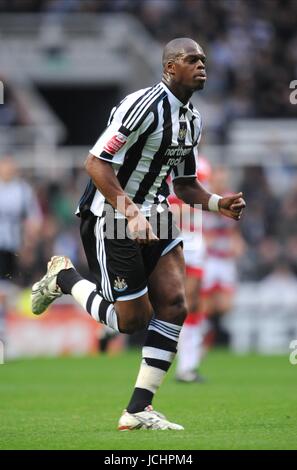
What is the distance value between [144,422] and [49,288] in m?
1.49

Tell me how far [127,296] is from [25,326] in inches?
335

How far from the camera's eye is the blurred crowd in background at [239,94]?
56.4 ft

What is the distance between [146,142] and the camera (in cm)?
740

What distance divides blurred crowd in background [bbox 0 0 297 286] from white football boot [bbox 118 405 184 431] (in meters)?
9.35

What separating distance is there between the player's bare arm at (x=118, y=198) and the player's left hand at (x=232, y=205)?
2.58ft

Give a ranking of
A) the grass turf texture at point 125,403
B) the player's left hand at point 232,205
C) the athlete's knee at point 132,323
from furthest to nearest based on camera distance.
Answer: the player's left hand at point 232,205 → the athlete's knee at point 132,323 → the grass turf texture at point 125,403

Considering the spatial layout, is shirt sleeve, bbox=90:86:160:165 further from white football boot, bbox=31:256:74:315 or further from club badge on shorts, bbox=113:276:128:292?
white football boot, bbox=31:256:74:315

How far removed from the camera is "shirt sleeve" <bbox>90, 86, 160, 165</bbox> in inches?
283

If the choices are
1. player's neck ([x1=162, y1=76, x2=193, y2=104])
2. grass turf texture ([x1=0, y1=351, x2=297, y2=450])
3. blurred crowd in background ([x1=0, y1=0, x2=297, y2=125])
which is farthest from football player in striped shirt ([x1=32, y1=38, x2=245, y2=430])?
blurred crowd in background ([x1=0, y1=0, x2=297, y2=125])

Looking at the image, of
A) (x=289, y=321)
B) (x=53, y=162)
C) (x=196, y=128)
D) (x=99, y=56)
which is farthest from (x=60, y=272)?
(x=99, y=56)

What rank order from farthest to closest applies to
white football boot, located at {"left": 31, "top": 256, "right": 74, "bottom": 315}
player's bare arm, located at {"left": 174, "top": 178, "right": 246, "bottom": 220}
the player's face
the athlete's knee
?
white football boot, located at {"left": 31, "top": 256, "right": 74, "bottom": 315}, player's bare arm, located at {"left": 174, "top": 178, "right": 246, "bottom": 220}, the athlete's knee, the player's face

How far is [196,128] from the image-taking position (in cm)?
760

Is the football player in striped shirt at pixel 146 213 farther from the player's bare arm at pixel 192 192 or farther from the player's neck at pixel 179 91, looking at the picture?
the player's bare arm at pixel 192 192

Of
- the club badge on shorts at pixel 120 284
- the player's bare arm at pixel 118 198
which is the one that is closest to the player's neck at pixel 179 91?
the player's bare arm at pixel 118 198
